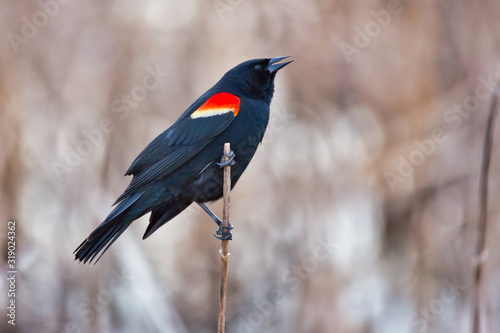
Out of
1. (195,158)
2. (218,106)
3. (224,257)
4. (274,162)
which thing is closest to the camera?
(224,257)

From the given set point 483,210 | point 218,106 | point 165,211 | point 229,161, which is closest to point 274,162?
point 218,106

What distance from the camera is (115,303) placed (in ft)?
13.4

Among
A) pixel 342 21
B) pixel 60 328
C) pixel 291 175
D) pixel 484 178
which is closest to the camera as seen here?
pixel 484 178

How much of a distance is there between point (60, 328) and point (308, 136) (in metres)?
2.58

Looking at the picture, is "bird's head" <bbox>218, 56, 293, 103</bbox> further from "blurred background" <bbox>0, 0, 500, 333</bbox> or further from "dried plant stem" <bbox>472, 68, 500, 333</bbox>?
"blurred background" <bbox>0, 0, 500, 333</bbox>

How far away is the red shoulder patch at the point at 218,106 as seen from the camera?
2.60 m

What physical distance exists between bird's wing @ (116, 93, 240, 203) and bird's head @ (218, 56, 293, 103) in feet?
0.47

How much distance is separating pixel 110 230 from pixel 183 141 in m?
0.61

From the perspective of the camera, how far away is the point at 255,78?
9.27 feet

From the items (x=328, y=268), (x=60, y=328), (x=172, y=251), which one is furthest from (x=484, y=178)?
(x=60, y=328)

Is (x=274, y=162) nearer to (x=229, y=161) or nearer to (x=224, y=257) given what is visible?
(x=229, y=161)

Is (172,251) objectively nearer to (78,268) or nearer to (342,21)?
(78,268)

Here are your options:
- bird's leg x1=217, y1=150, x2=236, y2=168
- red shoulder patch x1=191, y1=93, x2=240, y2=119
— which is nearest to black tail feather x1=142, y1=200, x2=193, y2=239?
bird's leg x1=217, y1=150, x2=236, y2=168

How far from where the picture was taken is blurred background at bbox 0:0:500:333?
3961mm
